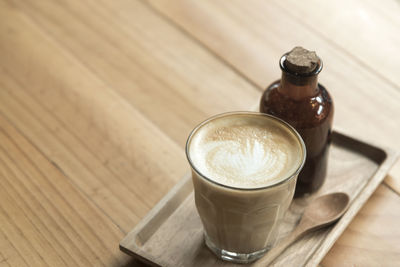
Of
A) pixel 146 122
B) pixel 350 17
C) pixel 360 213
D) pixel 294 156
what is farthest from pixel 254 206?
pixel 350 17

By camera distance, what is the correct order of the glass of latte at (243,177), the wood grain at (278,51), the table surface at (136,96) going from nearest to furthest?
the glass of latte at (243,177) < the table surface at (136,96) < the wood grain at (278,51)

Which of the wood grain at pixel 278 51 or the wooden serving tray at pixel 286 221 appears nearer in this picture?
the wooden serving tray at pixel 286 221

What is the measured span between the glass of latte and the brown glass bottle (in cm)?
5

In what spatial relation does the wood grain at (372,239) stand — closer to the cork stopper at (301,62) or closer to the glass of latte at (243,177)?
the glass of latte at (243,177)

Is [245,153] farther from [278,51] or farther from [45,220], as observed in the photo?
[278,51]

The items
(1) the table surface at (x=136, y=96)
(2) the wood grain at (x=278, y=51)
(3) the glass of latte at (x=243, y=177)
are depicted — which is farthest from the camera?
(2) the wood grain at (x=278, y=51)

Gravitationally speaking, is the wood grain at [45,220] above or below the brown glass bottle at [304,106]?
below

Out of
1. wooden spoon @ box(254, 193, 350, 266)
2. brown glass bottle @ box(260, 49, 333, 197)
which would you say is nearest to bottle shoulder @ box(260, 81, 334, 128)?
brown glass bottle @ box(260, 49, 333, 197)

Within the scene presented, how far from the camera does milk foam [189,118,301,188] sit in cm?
70

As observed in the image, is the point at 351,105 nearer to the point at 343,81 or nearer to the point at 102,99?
the point at 343,81

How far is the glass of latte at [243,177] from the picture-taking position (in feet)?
2.25

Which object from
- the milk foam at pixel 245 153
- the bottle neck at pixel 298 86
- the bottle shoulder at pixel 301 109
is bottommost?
the milk foam at pixel 245 153

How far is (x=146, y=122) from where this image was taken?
3.19 feet

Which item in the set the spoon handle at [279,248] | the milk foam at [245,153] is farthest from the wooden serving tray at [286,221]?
the milk foam at [245,153]
